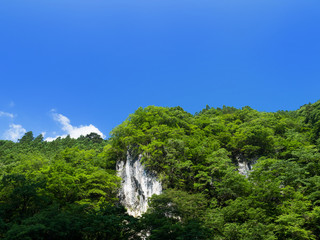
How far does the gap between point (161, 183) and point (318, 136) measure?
69.2ft

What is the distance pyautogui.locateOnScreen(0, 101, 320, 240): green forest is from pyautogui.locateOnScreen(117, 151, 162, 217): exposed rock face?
0.92 metres

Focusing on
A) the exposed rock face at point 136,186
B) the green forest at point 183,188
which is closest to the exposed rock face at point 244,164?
the green forest at point 183,188

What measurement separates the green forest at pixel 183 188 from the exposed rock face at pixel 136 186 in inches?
36.1

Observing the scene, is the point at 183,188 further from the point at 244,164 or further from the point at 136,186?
the point at 244,164

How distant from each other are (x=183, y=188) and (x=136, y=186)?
21.4 ft

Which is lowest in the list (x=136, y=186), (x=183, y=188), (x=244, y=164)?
(x=183, y=188)

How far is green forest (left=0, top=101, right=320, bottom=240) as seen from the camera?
537 inches

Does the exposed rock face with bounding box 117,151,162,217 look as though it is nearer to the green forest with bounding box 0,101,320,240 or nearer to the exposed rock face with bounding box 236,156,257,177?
the green forest with bounding box 0,101,320,240

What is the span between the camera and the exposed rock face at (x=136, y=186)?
2303 cm

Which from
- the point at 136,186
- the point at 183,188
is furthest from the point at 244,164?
the point at 136,186

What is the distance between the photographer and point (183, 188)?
2150 centimetres

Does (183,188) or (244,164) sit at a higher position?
(244,164)

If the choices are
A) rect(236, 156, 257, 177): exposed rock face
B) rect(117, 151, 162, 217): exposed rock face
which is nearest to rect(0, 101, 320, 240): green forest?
rect(236, 156, 257, 177): exposed rock face

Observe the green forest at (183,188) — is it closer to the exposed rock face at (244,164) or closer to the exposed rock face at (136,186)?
the exposed rock face at (244,164)
